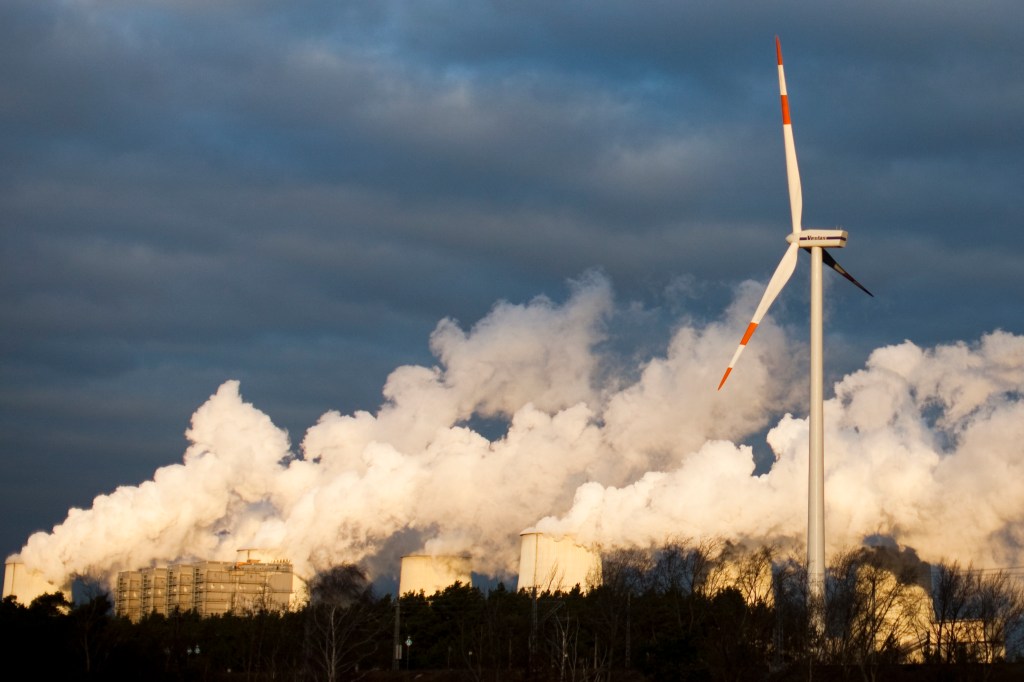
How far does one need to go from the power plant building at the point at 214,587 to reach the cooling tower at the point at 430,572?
10.3 metres

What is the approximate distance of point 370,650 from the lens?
283ft

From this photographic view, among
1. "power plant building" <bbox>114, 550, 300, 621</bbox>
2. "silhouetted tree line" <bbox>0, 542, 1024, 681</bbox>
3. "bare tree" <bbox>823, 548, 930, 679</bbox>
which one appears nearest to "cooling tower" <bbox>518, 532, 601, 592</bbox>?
"silhouetted tree line" <bbox>0, 542, 1024, 681</bbox>

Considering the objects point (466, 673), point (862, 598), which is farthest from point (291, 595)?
point (862, 598)

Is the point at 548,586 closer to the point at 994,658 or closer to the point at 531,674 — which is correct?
→ the point at 531,674

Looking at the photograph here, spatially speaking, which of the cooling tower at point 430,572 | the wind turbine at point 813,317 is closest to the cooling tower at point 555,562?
the cooling tower at point 430,572

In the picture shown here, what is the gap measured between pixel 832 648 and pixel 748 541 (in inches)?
1308

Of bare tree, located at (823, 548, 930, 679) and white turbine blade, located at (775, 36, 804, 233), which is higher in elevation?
white turbine blade, located at (775, 36, 804, 233)

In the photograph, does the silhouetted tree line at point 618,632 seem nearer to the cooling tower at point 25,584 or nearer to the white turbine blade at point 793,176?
the white turbine blade at point 793,176

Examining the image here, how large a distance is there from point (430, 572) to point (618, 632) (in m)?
38.1

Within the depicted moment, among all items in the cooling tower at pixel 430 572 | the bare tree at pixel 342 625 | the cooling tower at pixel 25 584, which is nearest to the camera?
the bare tree at pixel 342 625

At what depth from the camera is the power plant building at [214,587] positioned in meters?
124

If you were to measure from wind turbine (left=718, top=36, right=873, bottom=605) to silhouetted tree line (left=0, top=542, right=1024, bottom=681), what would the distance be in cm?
285

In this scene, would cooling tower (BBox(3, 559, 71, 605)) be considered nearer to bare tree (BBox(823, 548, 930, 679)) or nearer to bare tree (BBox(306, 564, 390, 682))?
bare tree (BBox(306, 564, 390, 682))

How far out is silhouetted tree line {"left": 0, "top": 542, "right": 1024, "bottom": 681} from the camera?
66.8m
